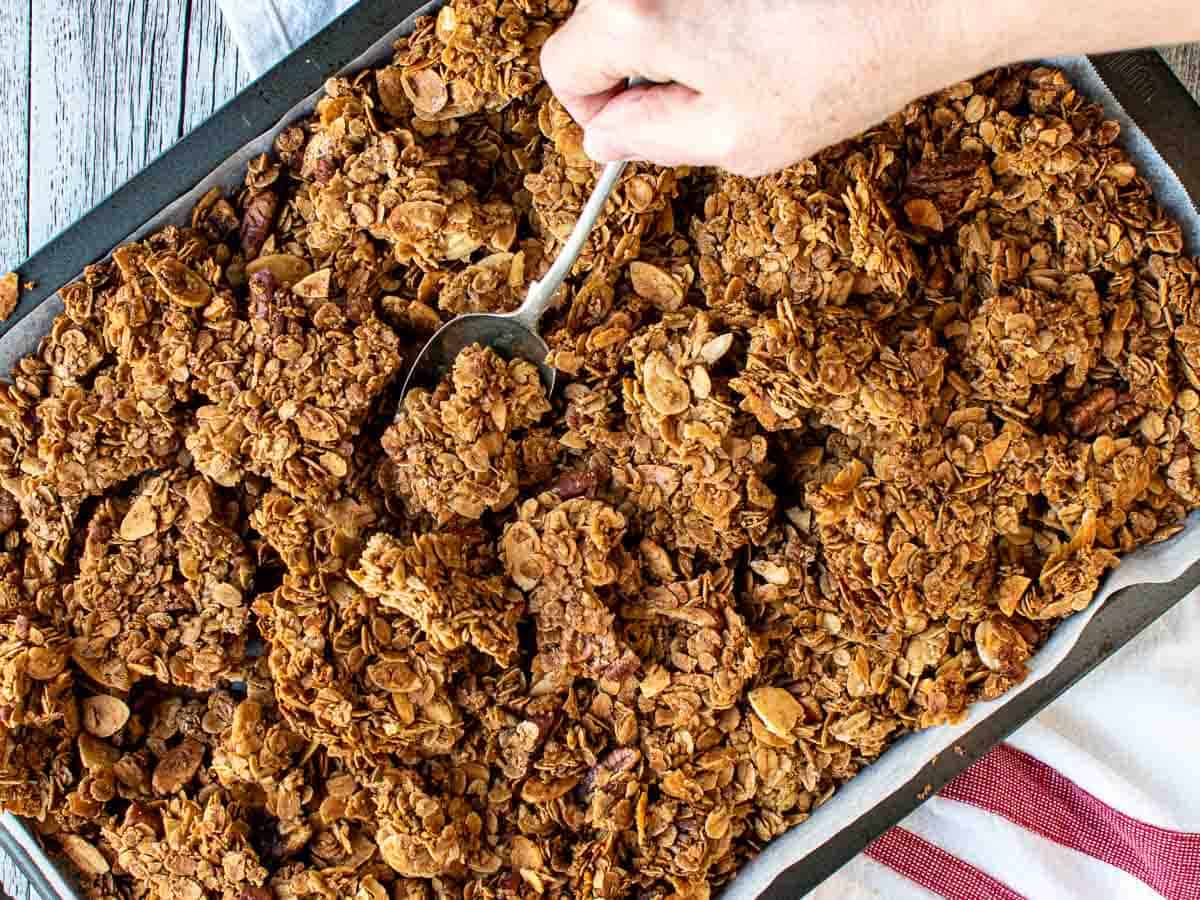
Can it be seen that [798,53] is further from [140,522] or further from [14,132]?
[14,132]

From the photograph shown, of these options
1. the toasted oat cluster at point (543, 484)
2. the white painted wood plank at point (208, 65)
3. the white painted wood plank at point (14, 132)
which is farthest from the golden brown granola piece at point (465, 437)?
the white painted wood plank at point (14, 132)

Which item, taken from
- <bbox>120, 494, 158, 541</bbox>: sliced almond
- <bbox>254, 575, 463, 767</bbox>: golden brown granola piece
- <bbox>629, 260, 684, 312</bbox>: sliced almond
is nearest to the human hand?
<bbox>629, 260, 684, 312</bbox>: sliced almond

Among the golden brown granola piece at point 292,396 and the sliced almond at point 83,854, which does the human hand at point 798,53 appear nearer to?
the golden brown granola piece at point 292,396

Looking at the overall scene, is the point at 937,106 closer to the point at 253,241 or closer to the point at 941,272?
the point at 941,272

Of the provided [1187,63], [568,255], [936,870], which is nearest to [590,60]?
[568,255]

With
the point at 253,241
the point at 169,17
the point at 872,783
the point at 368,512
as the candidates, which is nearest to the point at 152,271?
the point at 253,241
